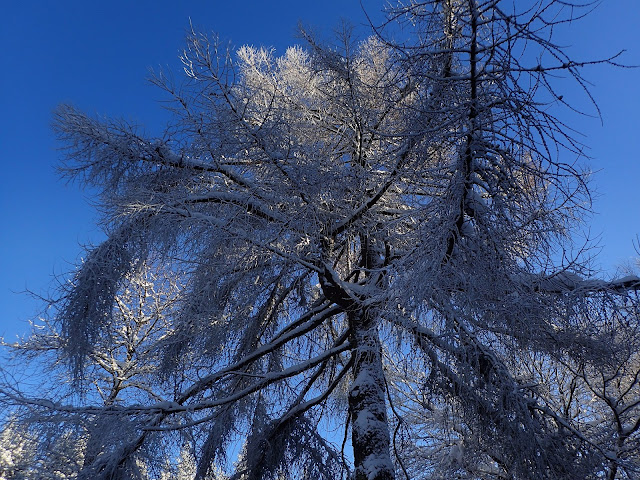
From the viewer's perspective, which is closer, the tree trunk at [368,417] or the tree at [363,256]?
the tree at [363,256]

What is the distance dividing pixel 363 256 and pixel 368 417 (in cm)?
205

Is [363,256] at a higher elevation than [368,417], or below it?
higher

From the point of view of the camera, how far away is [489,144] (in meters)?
2.63

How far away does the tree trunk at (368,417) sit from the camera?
4.06m

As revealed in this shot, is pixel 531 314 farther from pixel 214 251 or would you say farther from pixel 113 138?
pixel 113 138

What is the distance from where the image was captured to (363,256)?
587 cm

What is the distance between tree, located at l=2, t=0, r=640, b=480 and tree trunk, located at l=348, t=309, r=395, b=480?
2cm

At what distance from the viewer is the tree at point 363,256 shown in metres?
2.74

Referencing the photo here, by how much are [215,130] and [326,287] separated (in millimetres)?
1756

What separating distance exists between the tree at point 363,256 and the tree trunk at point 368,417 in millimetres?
19

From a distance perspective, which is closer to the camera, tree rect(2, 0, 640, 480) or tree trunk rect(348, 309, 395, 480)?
tree rect(2, 0, 640, 480)

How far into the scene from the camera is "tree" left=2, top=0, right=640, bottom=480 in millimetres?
2742

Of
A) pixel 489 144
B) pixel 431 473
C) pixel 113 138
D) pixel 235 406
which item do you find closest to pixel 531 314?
pixel 489 144

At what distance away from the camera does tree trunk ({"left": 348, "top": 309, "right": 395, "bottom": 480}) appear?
4.06 metres
